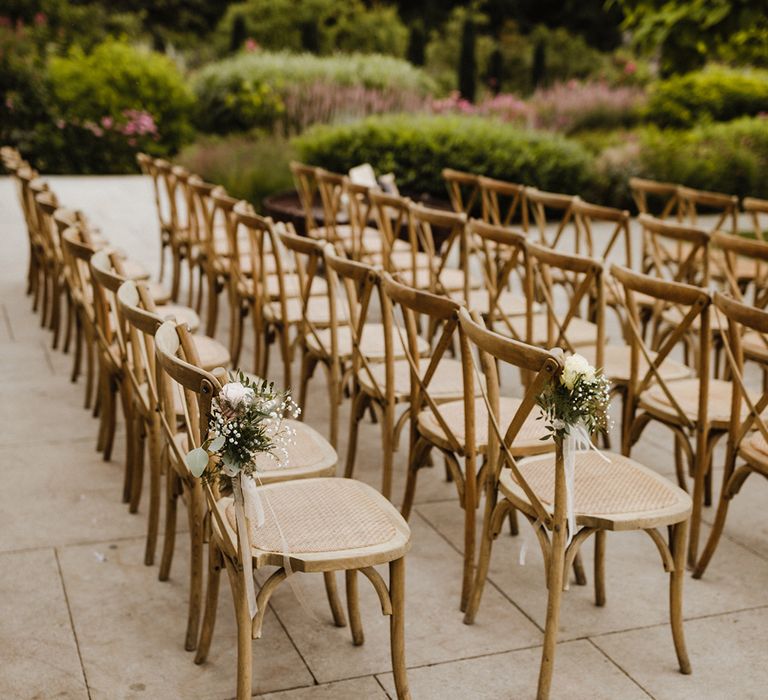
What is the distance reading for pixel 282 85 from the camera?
16.3 metres

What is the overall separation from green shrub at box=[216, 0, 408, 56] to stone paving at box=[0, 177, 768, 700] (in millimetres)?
22568

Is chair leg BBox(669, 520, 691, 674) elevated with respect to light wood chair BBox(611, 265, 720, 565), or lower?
lower

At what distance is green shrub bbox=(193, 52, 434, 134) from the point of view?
15.8m

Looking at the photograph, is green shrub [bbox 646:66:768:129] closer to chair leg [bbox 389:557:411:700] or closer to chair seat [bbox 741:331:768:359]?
chair seat [bbox 741:331:768:359]

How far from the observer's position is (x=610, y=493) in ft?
9.75

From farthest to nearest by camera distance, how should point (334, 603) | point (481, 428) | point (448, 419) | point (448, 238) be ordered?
point (448, 238) < point (448, 419) < point (481, 428) < point (334, 603)

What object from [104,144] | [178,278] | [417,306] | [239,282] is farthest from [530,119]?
[417,306]

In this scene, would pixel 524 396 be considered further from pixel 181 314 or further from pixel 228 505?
pixel 181 314

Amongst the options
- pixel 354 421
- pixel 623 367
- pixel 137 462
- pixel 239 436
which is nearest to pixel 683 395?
pixel 623 367

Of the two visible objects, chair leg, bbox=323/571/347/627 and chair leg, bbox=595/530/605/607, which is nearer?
chair leg, bbox=323/571/347/627

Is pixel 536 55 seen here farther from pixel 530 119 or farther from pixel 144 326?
pixel 144 326

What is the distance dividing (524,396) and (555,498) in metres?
0.27

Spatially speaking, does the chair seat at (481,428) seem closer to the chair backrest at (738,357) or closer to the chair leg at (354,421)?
the chair leg at (354,421)

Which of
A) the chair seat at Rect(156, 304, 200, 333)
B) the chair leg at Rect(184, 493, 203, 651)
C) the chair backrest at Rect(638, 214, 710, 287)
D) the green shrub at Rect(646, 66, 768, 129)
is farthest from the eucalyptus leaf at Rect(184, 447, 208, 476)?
the green shrub at Rect(646, 66, 768, 129)
